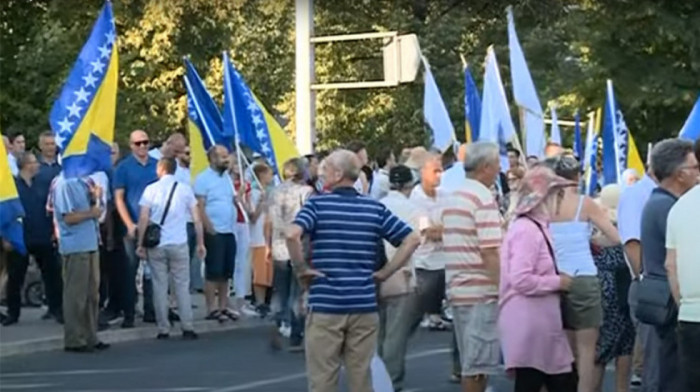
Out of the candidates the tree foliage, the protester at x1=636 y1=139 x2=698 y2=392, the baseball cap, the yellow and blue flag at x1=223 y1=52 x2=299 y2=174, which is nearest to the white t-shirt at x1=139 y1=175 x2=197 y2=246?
the yellow and blue flag at x1=223 y1=52 x2=299 y2=174

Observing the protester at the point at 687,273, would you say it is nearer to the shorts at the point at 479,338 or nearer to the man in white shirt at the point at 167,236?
the shorts at the point at 479,338

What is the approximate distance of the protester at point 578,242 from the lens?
38.0 feet

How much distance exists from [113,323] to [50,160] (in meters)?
1.81

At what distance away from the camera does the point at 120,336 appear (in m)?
18.2

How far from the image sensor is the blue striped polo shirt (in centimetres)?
1066

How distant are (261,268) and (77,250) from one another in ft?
11.2

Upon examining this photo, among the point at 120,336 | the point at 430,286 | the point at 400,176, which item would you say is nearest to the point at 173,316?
the point at 120,336

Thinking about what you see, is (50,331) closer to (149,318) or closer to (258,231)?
(149,318)

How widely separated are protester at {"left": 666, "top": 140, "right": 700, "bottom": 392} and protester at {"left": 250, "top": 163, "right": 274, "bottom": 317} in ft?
33.4

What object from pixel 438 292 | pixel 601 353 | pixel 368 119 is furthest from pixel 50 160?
pixel 368 119

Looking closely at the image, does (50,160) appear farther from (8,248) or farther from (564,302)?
(564,302)

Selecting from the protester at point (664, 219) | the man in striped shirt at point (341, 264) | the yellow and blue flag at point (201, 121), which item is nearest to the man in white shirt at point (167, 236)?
the yellow and blue flag at point (201, 121)

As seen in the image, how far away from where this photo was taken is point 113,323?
1894cm

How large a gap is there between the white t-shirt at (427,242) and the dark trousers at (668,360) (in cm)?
382
